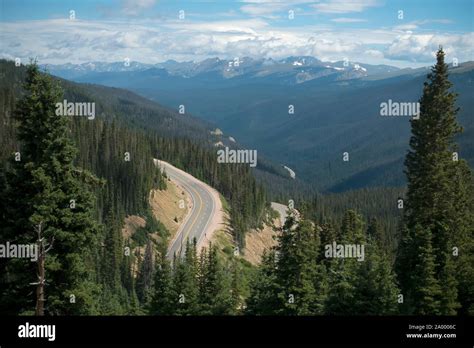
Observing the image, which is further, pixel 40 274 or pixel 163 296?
pixel 163 296

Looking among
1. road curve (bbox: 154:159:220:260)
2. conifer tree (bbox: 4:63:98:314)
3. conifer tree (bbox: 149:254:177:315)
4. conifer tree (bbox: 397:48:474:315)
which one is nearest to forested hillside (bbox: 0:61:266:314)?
conifer tree (bbox: 4:63:98:314)

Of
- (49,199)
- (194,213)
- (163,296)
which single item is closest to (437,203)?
(163,296)

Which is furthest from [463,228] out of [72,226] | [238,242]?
[238,242]

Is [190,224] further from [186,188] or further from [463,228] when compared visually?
[463,228]

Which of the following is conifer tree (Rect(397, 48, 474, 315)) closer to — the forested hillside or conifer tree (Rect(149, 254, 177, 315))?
conifer tree (Rect(149, 254, 177, 315))

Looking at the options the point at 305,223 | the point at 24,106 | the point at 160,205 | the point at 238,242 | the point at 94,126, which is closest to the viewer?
the point at 24,106

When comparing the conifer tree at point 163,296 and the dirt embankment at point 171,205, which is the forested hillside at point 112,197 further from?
the conifer tree at point 163,296

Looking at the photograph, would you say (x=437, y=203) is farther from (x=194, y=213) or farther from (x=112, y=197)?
(x=194, y=213)

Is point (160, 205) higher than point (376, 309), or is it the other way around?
point (376, 309)

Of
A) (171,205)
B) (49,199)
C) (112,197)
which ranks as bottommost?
(171,205)
